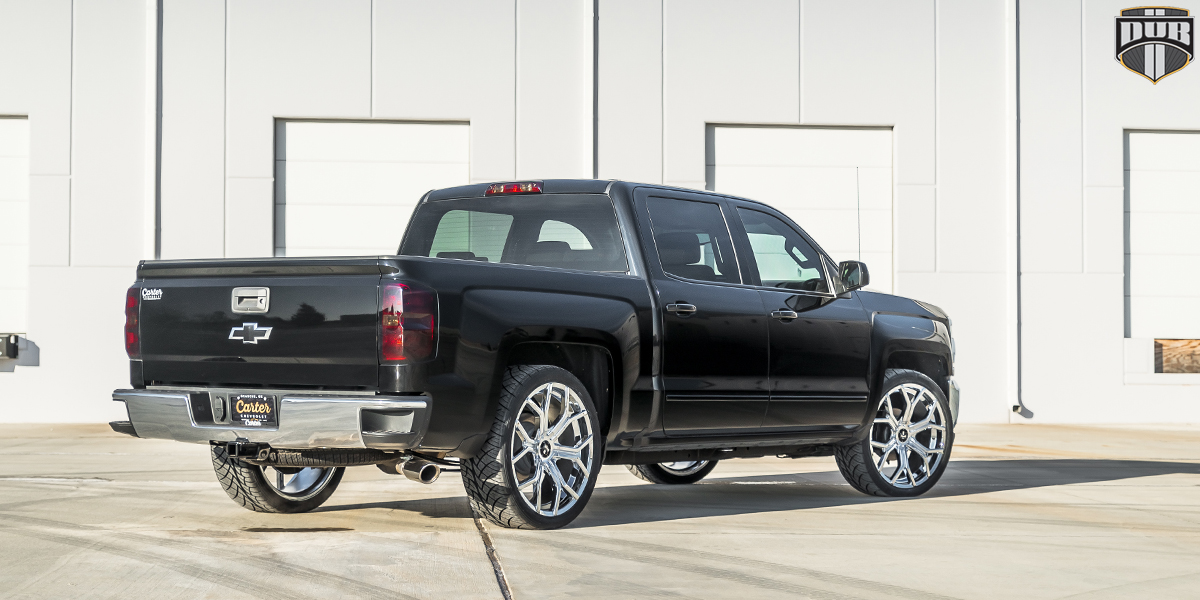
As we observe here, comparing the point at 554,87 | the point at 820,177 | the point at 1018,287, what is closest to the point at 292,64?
the point at 554,87

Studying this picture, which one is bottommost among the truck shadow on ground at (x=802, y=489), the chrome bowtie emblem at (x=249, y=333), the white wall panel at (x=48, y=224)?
the truck shadow on ground at (x=802, y=489)

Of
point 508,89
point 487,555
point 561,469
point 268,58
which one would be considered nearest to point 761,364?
point 561,469

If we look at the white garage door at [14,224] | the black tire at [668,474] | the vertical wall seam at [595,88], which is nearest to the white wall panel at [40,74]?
the white garage door at [14,224]

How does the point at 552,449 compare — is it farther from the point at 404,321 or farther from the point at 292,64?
the point at 292,64

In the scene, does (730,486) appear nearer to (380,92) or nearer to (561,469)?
(561,469)

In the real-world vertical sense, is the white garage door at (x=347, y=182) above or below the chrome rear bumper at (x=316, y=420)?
above

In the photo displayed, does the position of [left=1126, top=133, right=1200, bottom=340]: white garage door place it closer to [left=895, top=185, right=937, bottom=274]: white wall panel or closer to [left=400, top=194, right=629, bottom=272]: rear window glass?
[left=895, top=185, right=937, bottom=274]: white wall panel

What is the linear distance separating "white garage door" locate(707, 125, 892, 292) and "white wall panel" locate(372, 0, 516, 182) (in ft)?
9.28

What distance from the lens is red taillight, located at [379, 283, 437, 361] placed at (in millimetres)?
5535

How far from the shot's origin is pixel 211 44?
→ 16766 millimetres

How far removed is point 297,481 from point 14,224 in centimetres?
1123

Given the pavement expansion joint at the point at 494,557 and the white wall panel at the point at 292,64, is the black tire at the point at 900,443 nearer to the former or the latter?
the pavement expansion joint at the point at 494,557

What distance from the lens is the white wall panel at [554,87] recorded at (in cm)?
1684

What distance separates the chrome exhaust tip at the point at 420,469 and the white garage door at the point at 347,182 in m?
10.8
